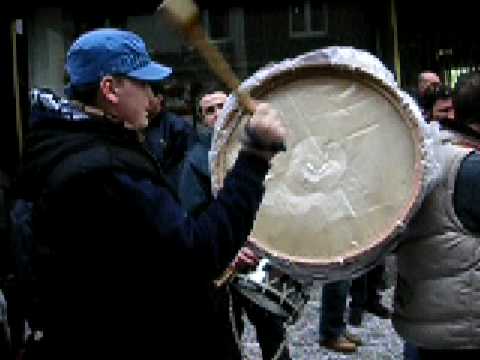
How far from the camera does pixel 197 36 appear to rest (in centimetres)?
243

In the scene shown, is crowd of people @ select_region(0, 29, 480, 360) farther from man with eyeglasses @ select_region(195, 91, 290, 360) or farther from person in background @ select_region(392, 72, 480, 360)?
man with eyeglasses @ select_region(195, 91, 290, 360)

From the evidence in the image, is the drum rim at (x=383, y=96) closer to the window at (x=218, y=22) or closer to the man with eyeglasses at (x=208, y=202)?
the man with eyeglasses at (x=208, y=202)

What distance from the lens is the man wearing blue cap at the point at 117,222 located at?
7.82ft

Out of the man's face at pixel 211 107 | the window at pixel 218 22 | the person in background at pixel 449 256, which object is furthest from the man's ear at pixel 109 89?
the window at pixel 218 22

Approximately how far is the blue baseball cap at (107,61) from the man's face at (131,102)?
0.02m

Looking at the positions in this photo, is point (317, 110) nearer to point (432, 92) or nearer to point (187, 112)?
point (432, 92)

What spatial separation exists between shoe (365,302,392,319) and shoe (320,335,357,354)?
83cm

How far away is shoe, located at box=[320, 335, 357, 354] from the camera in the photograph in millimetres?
6496

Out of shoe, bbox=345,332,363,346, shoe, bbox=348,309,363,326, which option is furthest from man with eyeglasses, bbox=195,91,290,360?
shoe, bbox=348,309,363,326

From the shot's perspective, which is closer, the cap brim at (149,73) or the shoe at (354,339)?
the cap brim at (149,73)

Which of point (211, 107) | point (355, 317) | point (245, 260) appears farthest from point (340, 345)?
point (245, 260)

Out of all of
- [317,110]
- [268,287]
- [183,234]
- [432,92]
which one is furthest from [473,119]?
A: [432,92]

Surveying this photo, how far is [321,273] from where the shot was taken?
3217 mm

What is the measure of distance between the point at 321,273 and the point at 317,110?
0.52 m
